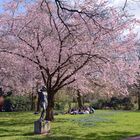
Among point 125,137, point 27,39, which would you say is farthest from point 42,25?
point 125,137

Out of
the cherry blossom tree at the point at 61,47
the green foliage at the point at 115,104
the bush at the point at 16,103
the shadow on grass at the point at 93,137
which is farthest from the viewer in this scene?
the green foliage at the point at 115,104

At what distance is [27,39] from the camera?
2622cm

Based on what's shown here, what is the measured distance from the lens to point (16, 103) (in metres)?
51.3

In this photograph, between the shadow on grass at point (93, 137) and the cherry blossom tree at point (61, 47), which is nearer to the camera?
the shadow on grass at point (93, 137)

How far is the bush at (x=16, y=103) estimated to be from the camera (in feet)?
163

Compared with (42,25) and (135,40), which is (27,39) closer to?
(42,25)

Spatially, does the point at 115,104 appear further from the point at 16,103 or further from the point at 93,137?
the point at 93,137

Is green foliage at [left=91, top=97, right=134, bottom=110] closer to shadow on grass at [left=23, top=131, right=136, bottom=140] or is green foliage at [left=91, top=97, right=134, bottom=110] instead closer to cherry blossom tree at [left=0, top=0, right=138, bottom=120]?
cherry blossom tree at [left=0, top=0, right=138, bottom=120]

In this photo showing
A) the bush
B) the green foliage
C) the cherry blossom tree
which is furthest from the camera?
the green foliage

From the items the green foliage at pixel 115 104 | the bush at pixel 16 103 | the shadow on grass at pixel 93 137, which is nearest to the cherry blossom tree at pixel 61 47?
the shadow on grass at pixel 93 137

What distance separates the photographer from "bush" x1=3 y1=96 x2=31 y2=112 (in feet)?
163

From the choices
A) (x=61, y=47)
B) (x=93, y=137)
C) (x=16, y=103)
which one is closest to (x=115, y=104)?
(x=16, y=103)

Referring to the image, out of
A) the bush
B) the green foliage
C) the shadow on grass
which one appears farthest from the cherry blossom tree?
the green foliage

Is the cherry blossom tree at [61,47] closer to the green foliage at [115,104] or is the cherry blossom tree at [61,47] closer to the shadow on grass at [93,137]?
the shadow on grass at [93,137]
